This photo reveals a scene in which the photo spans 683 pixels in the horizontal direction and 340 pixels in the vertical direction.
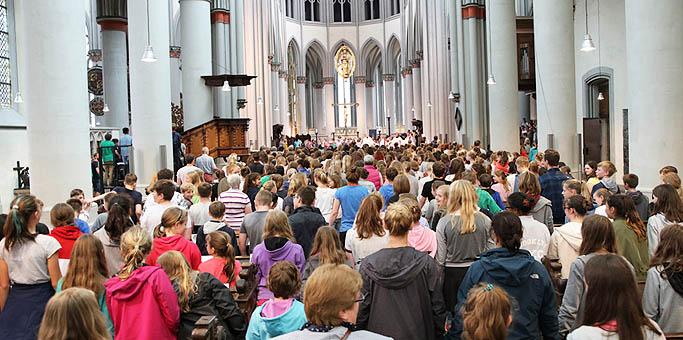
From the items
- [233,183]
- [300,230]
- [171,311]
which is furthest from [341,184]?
[171,311]

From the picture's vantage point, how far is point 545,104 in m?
16.0

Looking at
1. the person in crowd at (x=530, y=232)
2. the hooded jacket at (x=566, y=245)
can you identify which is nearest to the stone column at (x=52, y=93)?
the person in crowd at (x=530, y=232)

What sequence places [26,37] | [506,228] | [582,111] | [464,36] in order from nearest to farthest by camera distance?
[506,228] → [26,37] → [582,111] → [464,36]

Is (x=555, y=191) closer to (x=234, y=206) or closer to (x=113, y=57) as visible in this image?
(x=234, y=206)

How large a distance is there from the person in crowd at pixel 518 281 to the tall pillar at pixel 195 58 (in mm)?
20883

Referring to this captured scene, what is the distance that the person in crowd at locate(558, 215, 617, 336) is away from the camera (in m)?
4.97

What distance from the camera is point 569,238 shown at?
628 cm

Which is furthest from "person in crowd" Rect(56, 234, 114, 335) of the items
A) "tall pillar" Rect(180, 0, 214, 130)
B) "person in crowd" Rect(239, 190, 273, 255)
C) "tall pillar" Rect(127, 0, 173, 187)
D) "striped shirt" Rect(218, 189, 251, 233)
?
"tall pillar" Rect(180, 0, 214, 130)

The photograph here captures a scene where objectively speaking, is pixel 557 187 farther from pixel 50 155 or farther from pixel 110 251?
pixel 50 155

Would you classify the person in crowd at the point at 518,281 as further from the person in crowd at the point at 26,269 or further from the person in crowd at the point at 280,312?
the person in crowd at the point at 26,269

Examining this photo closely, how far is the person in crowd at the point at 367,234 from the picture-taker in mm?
6500

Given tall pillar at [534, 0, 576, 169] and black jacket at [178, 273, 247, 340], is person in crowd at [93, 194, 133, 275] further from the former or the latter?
tall pillar at [534, 0, 576, 169]

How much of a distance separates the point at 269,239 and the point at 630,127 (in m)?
7.39

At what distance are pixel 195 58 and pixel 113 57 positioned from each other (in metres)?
5.33
